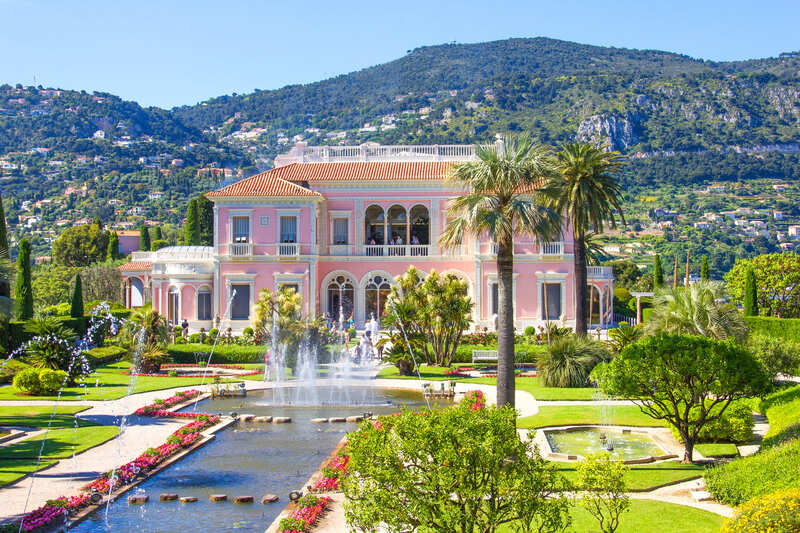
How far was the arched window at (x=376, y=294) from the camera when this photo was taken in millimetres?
47219

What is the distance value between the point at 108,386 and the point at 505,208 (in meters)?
17.6

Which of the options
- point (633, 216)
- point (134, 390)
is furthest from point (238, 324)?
point (633, 216)

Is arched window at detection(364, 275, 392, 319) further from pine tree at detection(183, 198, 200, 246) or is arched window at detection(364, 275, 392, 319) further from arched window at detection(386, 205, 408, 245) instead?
pine tree at detection(183, 198, 200, 246)

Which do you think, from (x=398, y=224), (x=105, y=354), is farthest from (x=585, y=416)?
(x=398, y=224)

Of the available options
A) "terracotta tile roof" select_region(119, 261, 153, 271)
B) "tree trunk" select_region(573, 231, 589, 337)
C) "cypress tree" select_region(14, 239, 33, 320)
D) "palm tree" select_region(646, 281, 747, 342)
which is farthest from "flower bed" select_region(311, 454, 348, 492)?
"terracotta tile roof" select_region(119, 261, 153, 271)

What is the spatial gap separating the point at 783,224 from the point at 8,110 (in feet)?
438

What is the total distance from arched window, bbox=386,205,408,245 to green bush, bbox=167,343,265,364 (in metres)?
14.8

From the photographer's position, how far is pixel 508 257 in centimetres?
A: 1769

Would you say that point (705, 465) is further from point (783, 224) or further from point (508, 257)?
point (783, 224)

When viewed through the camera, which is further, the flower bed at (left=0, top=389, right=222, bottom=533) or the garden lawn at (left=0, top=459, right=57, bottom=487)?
the garden lawn at (left=0, top=459, right=57, bottom=487)

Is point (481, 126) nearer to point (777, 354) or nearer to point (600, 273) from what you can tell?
point (600, 273)

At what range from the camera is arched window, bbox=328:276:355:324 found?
47562mm

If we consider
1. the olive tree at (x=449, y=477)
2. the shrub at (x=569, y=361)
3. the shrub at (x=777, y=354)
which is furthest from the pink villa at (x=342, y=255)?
the olive tree at (x=449, y=477)

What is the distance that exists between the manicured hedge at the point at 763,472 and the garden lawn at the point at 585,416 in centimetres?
522
